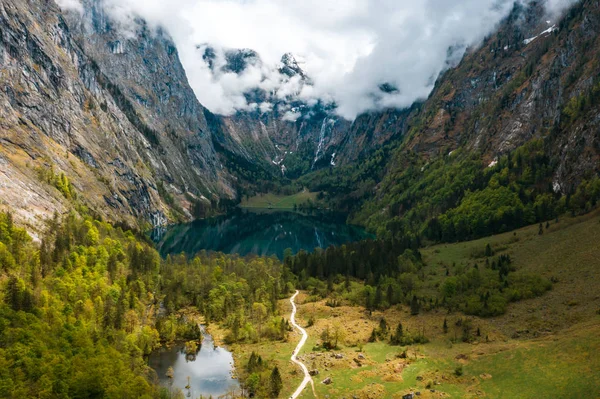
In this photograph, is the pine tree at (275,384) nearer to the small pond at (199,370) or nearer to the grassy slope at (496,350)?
the grassy slope at (496,350)

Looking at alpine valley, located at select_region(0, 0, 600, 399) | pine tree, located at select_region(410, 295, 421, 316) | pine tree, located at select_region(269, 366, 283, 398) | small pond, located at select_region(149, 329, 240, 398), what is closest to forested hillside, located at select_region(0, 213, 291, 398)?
alpine valley, located at select_region(0, 0, 600, 399)

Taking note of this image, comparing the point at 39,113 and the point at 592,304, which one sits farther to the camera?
the point at 39,113

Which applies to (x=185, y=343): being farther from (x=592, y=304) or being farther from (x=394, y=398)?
(x=592, y=304)

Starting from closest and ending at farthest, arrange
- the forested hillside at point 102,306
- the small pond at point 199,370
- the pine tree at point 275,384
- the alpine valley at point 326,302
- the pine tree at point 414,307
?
the forested hillside at point 102,306, the alpine valley at point 326,302, the pine tree at point 275,384, the small pond at point 199,370, the pine tree at point 414,307

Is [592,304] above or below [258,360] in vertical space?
above

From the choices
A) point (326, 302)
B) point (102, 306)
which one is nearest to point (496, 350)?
point (326, 302)

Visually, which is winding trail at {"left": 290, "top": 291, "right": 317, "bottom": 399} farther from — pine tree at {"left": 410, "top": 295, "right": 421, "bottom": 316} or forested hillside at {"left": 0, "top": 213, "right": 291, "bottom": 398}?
pine tree at {"left": 410, "top": 295, "right": 421, "bottom": 316}

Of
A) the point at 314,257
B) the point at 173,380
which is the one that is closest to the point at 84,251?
the point at 173,380

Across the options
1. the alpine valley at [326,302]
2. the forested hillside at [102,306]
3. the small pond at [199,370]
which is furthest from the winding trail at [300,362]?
the small pond at [199,370]
